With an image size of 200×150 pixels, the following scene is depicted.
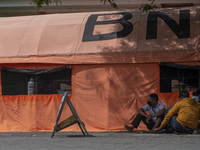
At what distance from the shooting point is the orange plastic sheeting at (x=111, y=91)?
13.7 m

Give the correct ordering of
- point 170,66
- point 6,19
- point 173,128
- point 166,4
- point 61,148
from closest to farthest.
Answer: point 61,148 → point 173,128 → point 170,66 → point 6,19 → point 166,4

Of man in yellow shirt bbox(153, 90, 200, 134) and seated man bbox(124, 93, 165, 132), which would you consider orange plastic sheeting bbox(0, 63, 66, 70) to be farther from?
man in yellow shirt bbox(153, 90, 200, 134)

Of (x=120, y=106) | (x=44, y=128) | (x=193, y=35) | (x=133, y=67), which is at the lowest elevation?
(x=44, y=128)

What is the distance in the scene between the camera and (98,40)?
Answer: 1416 cm

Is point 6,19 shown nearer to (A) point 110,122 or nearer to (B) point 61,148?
(A) point 110,122

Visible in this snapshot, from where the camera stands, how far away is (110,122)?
13789mm

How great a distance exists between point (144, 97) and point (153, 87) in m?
0.38

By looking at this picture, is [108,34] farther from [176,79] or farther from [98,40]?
[176,79]

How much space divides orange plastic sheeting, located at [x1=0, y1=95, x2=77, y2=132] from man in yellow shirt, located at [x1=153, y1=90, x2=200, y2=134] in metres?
3.56

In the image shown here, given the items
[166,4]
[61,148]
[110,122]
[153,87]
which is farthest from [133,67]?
[166,4]

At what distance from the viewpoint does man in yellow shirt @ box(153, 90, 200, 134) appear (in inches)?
452

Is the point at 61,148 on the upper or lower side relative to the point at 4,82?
upper

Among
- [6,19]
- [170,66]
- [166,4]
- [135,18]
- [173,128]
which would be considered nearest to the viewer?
[173,128]

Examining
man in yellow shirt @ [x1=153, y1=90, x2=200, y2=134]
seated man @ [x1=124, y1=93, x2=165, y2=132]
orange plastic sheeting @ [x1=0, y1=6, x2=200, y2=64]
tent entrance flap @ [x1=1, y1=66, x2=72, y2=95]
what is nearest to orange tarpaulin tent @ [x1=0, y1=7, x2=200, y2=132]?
orange plastic sheeting @ [x1=0, y1=6, x2=200, y2=64]
